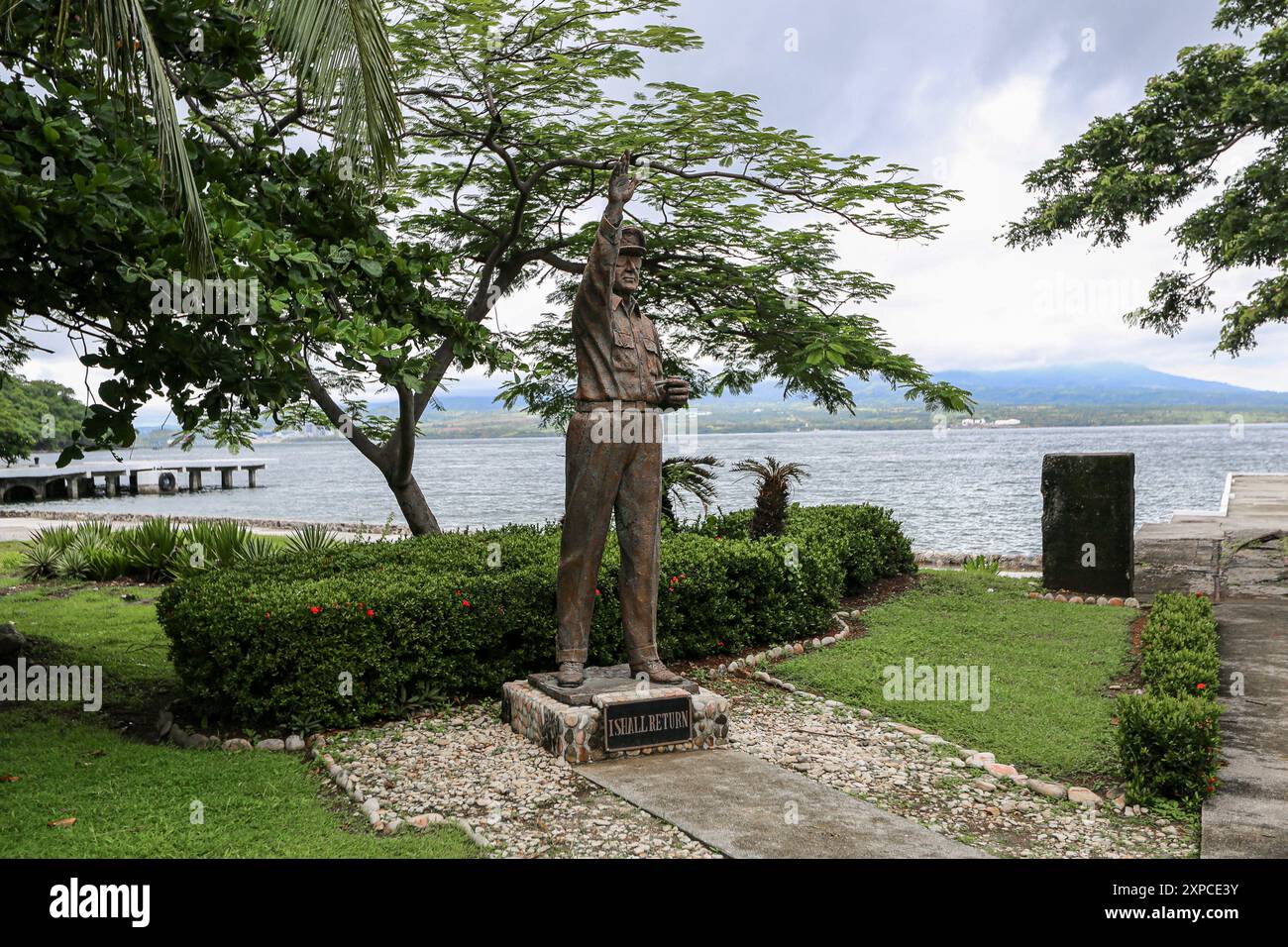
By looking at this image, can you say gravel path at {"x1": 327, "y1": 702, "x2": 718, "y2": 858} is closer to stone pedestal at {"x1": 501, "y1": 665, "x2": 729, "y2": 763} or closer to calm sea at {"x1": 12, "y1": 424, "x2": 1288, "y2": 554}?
stone pedestal at {"x1": 501, "y1": 665, "x2": 729, "y2": 763}

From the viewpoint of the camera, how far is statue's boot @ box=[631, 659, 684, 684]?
6574 millimetres

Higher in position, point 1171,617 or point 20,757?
point 1171,617

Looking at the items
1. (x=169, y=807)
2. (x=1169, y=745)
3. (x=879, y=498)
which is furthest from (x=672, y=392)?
(x=879, y=498)

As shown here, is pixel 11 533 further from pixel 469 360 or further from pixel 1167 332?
pixel 1167 332

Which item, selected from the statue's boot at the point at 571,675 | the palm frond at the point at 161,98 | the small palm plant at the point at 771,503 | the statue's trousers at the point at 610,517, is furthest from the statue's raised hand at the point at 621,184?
the small palm plant at the point at 771,503

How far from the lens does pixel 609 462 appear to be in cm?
643

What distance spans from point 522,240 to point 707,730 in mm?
7992

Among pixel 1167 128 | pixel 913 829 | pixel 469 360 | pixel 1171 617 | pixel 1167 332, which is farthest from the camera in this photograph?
pixel 1167 332

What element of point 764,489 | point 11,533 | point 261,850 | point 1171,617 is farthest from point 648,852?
point 11,533

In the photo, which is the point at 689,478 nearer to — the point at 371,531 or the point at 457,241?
the point at 457,241

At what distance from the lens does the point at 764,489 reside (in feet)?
38.2

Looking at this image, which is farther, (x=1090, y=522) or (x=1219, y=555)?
(x=1219, y=555)

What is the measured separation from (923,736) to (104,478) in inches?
2520

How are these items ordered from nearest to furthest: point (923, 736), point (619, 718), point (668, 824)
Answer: point (668, 824) < point (619, 718) < point (923, 736)
